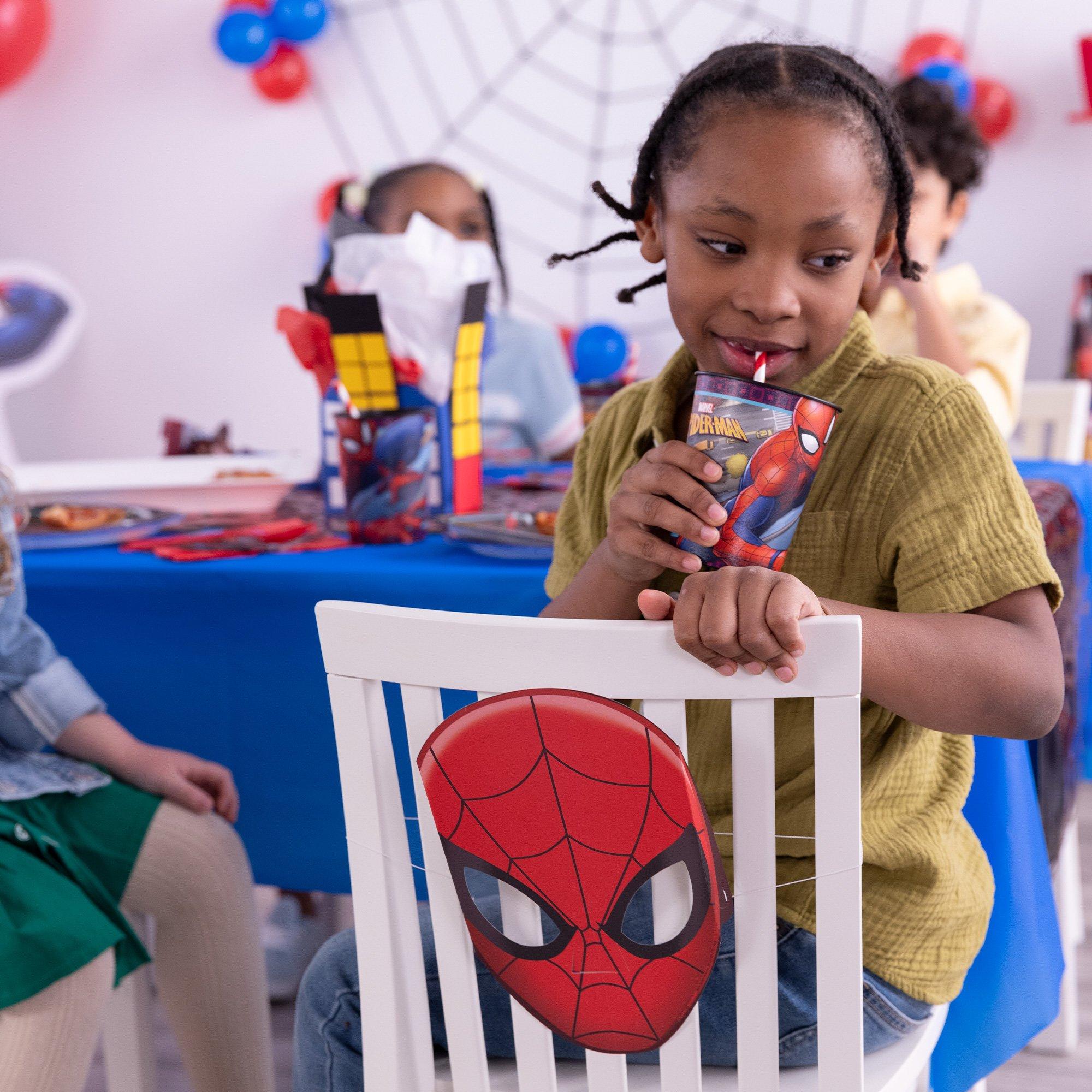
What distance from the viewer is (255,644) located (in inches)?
43.7

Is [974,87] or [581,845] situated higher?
[974,87]

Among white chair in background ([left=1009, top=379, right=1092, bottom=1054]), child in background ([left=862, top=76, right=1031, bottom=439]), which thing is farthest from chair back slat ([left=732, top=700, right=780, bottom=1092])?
child in background ([left=862, top=76, right=1031, bottom=439])

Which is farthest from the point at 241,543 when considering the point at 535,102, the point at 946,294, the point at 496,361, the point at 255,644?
the point at 535,102

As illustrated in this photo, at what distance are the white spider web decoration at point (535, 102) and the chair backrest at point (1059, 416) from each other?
1.54 meters

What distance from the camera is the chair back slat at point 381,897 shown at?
0.63m

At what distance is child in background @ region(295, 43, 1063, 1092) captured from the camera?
2.17 feet

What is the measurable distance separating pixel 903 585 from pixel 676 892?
256 millimetres

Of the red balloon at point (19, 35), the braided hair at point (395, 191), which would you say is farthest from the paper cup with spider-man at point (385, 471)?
the red balloon at point (19, 35)

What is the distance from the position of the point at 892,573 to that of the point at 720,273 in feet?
0.74

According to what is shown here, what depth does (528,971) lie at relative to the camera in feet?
2.03

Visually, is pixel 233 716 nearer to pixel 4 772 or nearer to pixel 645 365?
pixel 4 772

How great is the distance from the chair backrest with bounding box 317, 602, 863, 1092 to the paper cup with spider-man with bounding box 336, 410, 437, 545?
565mm

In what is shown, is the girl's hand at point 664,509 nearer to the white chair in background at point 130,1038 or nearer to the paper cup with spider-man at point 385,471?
the paper cup with spider-man at point 385,471

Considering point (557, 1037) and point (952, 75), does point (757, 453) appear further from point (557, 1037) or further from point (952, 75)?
point (952, 75)
